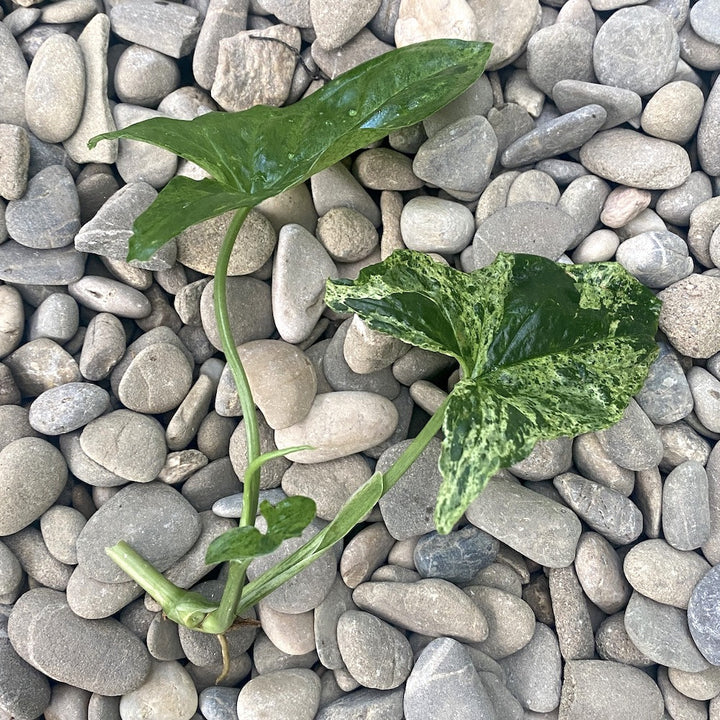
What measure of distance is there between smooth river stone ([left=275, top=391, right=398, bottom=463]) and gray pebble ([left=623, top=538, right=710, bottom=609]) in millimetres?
586

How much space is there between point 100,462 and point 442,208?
90 centimetres

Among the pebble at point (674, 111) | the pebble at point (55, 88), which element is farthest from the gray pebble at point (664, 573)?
the pebble at point (55, 88)

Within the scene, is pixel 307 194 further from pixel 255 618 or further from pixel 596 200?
pixel 255 618

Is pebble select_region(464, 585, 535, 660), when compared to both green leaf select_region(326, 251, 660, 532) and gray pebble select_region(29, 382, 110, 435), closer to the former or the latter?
green leaf select_region(326, 251, 660, 532)

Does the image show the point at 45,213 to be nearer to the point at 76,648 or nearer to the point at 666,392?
the point at 76,648

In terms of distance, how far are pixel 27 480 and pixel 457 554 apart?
889 mm

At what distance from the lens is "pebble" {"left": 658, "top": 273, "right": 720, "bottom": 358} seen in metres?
1.29

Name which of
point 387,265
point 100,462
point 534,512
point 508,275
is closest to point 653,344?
point 508,275

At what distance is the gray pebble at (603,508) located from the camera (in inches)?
51.5

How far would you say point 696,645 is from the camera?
4.11ft

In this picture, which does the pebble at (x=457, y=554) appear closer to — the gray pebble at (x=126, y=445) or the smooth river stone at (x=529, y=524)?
the smooth river stone at (x=529, y=524)

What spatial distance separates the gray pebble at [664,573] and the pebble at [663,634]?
0.07 feet

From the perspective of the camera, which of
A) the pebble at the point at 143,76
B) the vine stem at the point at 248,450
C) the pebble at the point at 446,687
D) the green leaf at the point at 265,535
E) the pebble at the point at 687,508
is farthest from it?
the pebble at the point at 143,76

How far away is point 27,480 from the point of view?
125 cm
